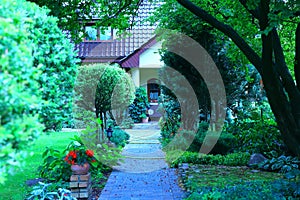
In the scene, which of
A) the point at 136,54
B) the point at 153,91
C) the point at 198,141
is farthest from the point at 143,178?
the point at 153,91

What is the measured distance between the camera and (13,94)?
186 centimetres

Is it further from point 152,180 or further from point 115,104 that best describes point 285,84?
point 115,104

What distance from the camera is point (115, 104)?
37.8ft

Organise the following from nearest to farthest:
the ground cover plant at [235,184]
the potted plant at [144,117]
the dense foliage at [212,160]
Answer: the ground cover plant at [235,184]
the dense foliage at [212,160]
the potted plant at [144,117]

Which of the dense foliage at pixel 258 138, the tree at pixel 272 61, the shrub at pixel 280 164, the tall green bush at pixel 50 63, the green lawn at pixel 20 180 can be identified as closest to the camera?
the tall green bush at pixel 50 63

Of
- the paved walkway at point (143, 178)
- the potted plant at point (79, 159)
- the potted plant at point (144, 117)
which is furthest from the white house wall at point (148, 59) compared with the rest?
the potted plant at point (79, 159)

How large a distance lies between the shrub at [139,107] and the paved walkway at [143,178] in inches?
273

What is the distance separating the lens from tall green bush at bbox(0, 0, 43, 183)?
1.85 m

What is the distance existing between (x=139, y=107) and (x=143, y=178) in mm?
11862

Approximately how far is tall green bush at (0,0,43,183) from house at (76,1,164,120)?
16.8 meters

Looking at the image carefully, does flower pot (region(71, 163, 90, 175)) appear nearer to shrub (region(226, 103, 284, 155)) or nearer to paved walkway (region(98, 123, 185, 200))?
paved walkway (region(98, 123, 185, 200))

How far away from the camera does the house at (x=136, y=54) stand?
1909 centimetres

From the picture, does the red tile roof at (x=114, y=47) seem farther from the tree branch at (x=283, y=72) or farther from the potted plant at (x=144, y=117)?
the tree branch at (x=283, y=72)

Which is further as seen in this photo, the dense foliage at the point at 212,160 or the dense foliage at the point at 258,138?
the dense foliage at the point at 258,138
